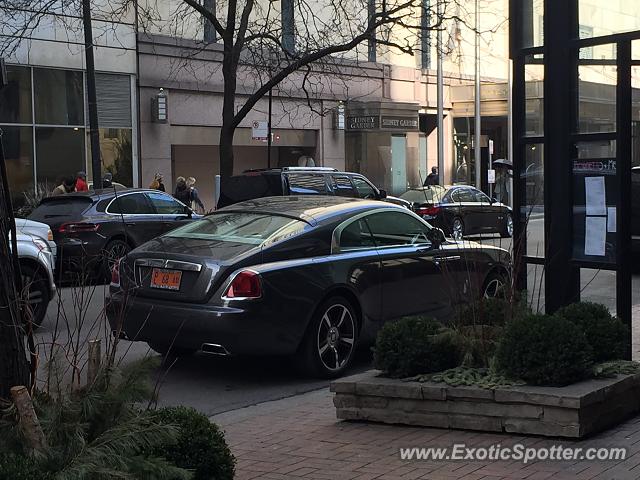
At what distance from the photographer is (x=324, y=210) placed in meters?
9.08

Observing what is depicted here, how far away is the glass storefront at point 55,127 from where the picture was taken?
2503 cm

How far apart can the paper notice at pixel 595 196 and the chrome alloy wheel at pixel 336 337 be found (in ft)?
8.19

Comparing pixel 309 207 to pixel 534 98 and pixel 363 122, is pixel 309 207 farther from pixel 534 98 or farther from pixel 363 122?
pixel 363 122

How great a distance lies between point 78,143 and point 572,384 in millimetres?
22817

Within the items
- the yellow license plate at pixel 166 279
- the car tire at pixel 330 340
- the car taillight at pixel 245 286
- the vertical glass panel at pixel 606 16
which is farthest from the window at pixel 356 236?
the vertical glass panel at pixel 606 16

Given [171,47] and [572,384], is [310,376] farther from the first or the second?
[171,47]

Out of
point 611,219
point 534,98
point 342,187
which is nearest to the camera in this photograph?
point 611,219

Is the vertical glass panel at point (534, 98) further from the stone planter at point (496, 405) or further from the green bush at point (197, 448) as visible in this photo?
the green bush at point (197, 448)

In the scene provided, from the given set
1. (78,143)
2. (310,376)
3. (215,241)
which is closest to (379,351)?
(310,376)

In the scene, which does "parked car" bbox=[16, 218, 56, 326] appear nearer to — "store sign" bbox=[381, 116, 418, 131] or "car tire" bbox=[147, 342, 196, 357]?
"car tire" bbox=[147, 342, 196, 357]

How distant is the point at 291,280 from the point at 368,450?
264 cm

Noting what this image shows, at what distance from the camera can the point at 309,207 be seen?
9.19 metres

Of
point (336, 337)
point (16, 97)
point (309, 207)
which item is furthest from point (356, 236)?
point (16, 97)

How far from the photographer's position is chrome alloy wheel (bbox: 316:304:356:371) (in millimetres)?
8383
